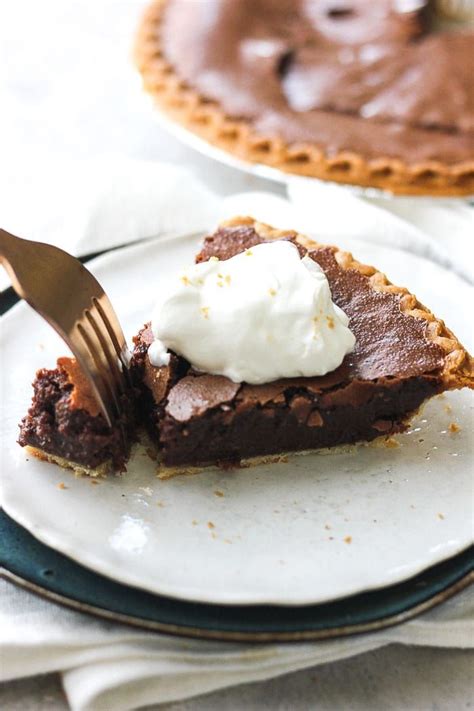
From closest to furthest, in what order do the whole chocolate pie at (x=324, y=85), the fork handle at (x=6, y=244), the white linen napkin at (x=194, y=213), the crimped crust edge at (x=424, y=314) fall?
the fork handle at (x=6, y=244) → the crimped crust edge at (x=424, y=314) → the white linen napkin at (x=194, y=213) → the whole chocolate pie at (x=324, y=85)

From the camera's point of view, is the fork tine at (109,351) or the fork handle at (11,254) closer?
the fork handle at (11,254)

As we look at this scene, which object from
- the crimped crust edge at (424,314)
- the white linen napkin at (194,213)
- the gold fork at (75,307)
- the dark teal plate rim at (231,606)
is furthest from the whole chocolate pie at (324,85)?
the dark teal plate rim at (231,606)

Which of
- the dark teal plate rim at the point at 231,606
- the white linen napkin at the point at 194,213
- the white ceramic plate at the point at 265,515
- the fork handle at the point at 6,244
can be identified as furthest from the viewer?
the white linen napkin at the point at 194,213

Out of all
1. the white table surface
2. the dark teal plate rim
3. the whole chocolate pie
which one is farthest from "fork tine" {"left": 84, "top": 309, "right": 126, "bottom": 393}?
the whole chocolate pie

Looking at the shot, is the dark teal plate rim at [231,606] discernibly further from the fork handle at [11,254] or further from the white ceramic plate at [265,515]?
the fork handle at [11,254]

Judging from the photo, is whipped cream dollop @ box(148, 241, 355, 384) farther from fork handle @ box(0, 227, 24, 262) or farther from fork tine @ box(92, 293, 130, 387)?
fork handle @ box(0, 227, 24, 262)

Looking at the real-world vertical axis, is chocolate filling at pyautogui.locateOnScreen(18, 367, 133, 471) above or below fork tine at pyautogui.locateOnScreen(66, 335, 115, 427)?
below

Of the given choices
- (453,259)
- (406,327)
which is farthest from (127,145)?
(406,327)
